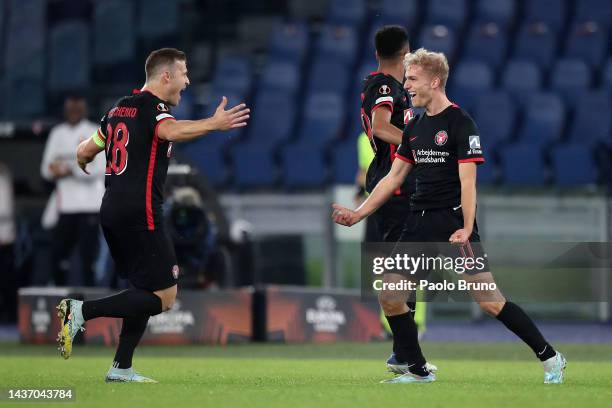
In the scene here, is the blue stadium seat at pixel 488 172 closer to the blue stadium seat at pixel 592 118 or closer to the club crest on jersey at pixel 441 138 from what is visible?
the blue stadium seat at pixel 592 118

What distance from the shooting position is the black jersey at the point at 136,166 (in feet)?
26.1

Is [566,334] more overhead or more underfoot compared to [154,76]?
more underfoot

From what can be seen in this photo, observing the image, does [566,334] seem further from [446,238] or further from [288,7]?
[288,7]

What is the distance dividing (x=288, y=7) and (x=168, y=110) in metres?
12.6

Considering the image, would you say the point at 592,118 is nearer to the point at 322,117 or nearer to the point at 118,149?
the point at 322,117

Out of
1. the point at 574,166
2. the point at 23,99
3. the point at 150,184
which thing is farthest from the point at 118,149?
the point at 23,99

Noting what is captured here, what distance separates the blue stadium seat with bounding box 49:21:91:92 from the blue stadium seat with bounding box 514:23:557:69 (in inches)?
236

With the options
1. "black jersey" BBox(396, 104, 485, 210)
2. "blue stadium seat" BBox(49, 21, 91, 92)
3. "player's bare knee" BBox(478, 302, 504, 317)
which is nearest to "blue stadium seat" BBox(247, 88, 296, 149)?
"blue stadium seat" BBox(49, 21, 91, 92)

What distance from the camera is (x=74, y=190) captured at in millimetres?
13734

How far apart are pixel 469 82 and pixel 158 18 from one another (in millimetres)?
4364

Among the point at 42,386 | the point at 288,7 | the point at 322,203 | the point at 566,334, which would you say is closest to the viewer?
the point at 42,386

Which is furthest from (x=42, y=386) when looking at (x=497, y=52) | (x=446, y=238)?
(x=497, y=52)

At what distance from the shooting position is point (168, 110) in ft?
26.4

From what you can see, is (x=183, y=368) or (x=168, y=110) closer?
(x=168, y=110)
